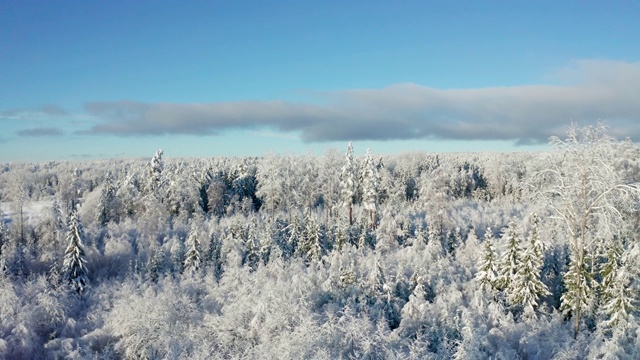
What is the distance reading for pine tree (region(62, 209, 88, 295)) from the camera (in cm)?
3806

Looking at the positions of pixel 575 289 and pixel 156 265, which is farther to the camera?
pixel 156 265

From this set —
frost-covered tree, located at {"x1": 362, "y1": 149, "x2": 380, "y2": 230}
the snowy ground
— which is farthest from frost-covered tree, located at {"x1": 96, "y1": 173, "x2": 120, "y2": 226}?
frost-covered tree, located at {"x1": 362, "y1": 149, "x2": 380, "y2": 230}

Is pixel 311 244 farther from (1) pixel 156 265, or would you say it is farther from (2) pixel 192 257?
(1) pixel 156 265

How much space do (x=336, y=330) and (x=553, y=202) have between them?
14.0 metres

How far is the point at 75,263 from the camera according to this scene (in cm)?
3866

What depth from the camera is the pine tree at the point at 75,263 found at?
38062mm

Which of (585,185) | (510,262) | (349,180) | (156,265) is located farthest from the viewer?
(349,180)

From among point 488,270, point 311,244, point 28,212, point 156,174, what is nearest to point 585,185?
point 488,270

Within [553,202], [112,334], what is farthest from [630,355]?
[112,334]

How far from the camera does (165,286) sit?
108 ft

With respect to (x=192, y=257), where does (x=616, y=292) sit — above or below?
above

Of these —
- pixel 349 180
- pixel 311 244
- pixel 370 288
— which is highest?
pixel 349 180

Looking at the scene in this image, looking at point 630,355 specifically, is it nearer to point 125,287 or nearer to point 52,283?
point 125,287

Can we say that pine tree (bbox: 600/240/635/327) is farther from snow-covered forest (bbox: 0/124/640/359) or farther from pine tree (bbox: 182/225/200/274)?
pine tree (bbox: 182/225/200/274)
